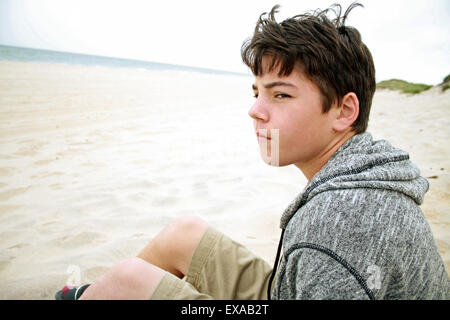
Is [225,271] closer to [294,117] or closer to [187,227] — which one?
[187,227]

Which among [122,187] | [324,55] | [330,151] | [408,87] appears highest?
[408,87]

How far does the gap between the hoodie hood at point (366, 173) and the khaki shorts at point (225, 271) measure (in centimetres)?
37

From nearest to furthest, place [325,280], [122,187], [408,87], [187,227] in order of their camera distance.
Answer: [325,280]
[187,227]
[122,187]
[408,87]

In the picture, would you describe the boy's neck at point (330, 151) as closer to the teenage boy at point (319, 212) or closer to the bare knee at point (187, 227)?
the teenage boy at point (319, 212)

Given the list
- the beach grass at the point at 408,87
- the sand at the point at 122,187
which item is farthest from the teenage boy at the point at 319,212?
the beach grass at the point at 408,87

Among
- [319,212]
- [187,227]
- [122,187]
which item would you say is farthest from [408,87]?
[319,212]

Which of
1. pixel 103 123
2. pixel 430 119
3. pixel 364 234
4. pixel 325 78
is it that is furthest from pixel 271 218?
pixel 430 119

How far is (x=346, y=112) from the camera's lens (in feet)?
3.63

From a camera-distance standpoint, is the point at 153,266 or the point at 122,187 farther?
the point at 122,187

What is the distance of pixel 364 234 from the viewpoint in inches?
27.5

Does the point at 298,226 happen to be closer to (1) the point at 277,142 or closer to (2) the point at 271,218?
(1) the point at 277,142

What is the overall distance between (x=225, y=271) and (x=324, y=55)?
97 cm

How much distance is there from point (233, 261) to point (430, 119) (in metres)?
6.07

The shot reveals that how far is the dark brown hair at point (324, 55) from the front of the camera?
41.7 inches
